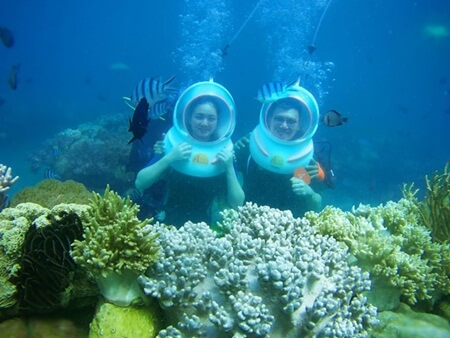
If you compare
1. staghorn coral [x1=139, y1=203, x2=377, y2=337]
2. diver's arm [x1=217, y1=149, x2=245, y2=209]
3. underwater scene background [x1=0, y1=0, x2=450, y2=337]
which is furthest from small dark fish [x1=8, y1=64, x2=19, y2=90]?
staghorn coral [x1=139, y1=203, x2=377, y2=337]

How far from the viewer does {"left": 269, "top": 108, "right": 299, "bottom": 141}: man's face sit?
5750 millimetres

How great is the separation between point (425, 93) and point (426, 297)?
119 m

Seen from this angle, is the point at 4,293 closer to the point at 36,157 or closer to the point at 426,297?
the point at 426,297

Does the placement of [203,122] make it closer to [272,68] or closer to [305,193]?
[305,193]

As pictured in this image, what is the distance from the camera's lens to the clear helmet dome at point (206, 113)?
516 centimetres

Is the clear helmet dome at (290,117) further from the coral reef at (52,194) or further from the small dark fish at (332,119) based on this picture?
the coral reef at (52,194)

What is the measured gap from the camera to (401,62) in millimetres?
81938

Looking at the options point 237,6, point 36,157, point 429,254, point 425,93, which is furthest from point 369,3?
point 425,93

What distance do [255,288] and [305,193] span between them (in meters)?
3.25

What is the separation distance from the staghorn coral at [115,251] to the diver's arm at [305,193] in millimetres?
3475

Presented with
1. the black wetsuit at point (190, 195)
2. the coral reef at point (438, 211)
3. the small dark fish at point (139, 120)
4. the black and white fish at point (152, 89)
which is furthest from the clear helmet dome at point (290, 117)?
the small dark fish at point (139, 120)

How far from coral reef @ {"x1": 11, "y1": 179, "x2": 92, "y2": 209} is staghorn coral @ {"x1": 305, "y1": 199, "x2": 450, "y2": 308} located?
2745 millimetres

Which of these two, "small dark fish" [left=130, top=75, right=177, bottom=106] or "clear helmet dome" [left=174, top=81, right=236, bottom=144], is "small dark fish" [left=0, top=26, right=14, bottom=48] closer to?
"clear helmet dome" [left=174, top=81, right=236, bottom=144]

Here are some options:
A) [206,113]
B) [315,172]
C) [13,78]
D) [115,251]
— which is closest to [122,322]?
[115,251]
